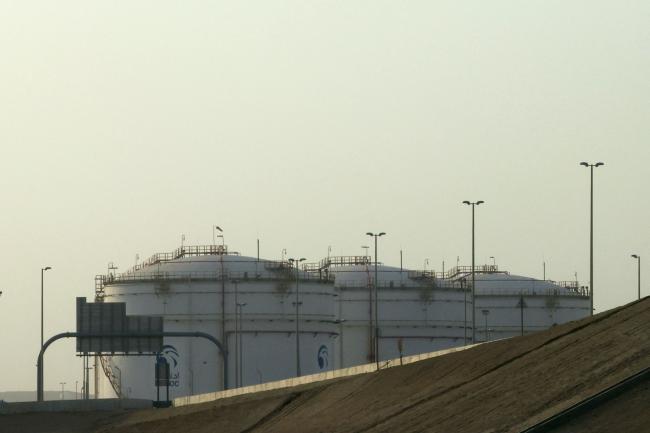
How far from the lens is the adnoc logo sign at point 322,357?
99.9m

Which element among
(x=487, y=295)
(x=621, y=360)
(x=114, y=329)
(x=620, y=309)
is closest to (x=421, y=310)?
(x=487, y=295)

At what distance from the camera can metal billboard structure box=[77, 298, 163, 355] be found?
88.3 m

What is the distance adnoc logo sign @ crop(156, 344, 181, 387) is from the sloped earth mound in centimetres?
3277

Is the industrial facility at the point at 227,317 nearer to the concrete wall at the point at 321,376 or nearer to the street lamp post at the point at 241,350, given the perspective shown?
the street lamp post at the point at 241,350

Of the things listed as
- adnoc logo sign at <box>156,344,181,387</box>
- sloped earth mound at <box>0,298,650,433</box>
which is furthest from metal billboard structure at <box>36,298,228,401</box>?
sloped earth mound at <box>0,298,650,433</box>

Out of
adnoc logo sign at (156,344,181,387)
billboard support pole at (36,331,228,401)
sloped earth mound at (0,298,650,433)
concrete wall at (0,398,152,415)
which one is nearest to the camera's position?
sloped earth mound at (0,298,650,433)

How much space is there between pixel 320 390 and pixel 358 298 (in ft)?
180

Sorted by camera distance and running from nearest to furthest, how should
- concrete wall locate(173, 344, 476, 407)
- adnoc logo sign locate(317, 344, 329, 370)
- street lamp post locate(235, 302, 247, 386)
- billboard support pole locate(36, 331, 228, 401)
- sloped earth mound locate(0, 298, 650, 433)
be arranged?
1. sloped earth mound locate(0, 298, 650, 433)
2. concrete wall locate(173, 344, 476, 407)
3. billboard support pole locate(36, 331, 228, 401)
4. street lamp post locate(235, 302, 247, 386)
5. adnoc logo sign locate(317, 344, 329, 370)

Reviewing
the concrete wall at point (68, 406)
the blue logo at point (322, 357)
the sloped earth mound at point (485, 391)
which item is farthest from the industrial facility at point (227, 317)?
the sloped earth mound at point (485, 391)

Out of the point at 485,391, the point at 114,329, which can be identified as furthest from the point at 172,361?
the point at 485,391

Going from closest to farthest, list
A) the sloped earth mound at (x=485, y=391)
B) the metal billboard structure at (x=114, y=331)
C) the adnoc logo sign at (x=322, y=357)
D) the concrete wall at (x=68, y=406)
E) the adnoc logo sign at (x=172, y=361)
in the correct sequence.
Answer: the sloped earth mound at (x=485, y=391)
the concrete wall at (x=68, y=406)
the metal billboard structure at (x=114, y=331)
the adnoc logo sign at (x=172, y=361)
the adnoc logo sign at (x=322, y=357)

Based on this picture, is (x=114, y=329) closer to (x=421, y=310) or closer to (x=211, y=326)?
(x=211, y=326)

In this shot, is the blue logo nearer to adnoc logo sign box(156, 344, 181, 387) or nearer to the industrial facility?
the industrial facility

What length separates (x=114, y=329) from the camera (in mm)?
88562
